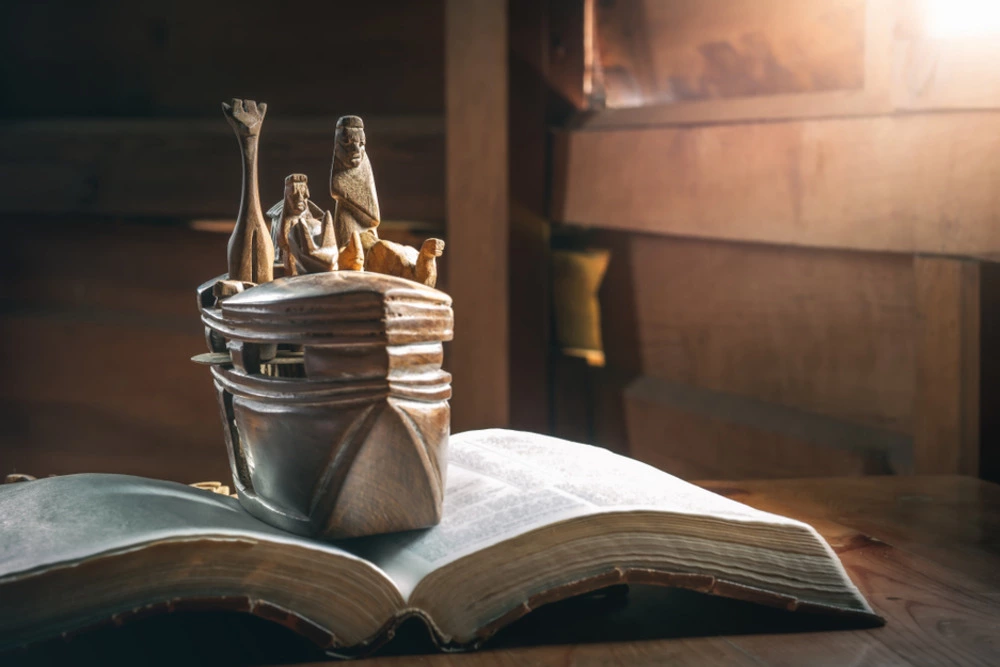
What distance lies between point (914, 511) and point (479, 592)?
0.81 metres

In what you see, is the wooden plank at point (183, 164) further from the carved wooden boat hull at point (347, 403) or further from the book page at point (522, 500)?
the carved wooden boat hull at point (347, 403)

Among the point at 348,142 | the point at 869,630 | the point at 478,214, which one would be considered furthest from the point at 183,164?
the point at 869,630

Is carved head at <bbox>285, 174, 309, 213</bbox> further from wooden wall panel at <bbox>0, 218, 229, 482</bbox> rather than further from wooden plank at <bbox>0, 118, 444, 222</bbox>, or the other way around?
wooden wall panel at <bbox>0, 218, 229, 482</bbox>

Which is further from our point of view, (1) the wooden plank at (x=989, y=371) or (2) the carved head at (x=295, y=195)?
(1) the wooden plank at (x=989, y=371)

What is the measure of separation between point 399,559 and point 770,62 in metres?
1.62

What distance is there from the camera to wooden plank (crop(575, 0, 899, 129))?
194 centimetres

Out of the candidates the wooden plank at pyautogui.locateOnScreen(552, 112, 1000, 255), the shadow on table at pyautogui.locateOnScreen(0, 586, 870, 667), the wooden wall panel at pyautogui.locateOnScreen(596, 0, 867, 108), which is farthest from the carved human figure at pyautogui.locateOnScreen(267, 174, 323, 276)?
the wooden wall panel at pyautogui.locateOnScreen(596, 0, 867, 108)

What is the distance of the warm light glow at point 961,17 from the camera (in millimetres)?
1770

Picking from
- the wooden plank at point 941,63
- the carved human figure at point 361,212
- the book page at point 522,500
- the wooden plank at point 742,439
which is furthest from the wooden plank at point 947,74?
the carved human figure at point 361,212

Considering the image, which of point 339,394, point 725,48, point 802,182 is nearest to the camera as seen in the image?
point 339,394

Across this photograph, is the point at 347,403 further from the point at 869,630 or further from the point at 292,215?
the point at 869,630

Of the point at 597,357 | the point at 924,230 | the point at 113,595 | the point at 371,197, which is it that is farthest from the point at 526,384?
the point at 113,595

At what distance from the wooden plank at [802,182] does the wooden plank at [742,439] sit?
0.37 meters

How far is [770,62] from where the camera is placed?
2180 mm
